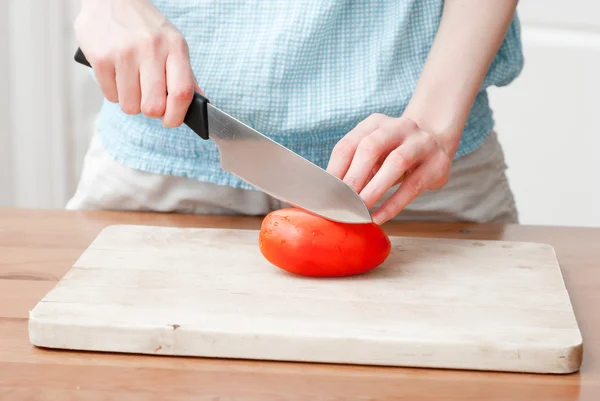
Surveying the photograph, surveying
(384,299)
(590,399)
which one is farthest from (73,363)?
(590,399)

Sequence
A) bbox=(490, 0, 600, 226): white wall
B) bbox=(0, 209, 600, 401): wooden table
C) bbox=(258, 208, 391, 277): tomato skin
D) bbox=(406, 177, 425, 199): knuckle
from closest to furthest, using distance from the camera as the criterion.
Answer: bbox=(0, 209, 600, 401): wooden table, bbox=(258, 208, 391, 277): tomato skin, bbox=(406, 177, 425, 199): knuckle, bbox=(490, 0, 600, 226): white wall

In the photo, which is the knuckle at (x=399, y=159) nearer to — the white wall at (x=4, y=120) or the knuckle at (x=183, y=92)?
the knuckle at (x=183, y=92)

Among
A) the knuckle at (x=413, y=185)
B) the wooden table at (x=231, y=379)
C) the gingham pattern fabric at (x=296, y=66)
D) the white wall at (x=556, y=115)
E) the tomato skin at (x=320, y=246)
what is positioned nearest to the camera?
the wooden table at (x=231, y=379)

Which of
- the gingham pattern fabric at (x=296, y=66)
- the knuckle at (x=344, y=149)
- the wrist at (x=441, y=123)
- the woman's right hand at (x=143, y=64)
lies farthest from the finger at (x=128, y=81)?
the wrist at (x=441, y=123)

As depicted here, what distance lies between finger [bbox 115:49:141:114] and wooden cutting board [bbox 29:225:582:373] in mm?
192

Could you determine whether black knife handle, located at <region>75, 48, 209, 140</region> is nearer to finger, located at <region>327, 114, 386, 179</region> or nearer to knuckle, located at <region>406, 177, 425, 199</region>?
finger, located at <region>327, 114, 386, 179</region>

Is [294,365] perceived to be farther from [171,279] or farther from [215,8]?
[215,8]

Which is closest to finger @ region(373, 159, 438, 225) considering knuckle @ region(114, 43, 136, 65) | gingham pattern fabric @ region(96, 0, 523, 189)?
gingham pattern fabric @ region(96, 0, 523, 189)

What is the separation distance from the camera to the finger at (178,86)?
1.06 m

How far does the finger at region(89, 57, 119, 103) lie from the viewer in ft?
3.59

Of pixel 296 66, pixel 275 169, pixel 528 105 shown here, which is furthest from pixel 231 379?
pixel 528 105

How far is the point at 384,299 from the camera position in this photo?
37.9 inches

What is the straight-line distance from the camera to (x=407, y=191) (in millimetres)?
1122

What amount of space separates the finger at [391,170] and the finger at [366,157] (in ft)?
0.04
